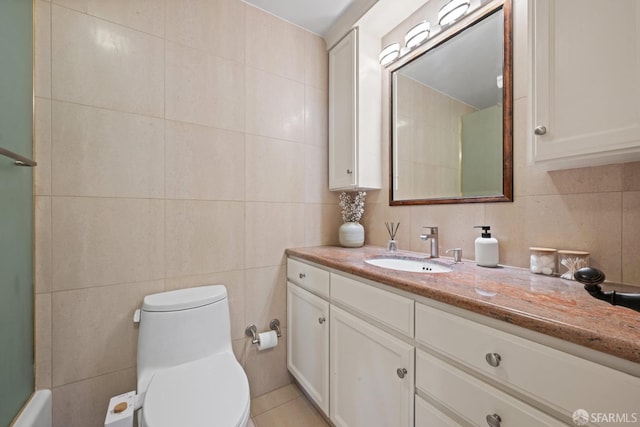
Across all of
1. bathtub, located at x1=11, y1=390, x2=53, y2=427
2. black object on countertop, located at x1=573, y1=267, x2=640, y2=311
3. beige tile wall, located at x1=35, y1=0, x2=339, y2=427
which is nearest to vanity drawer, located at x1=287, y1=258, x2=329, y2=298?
beige tile wall, located at x1=35, y1=0, x2=339, y2=427

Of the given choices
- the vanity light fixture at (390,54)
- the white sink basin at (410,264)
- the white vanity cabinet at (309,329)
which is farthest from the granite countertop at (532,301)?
the vanity light fixture at (390,54)

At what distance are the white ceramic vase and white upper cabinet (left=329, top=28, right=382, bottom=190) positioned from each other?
272 mm

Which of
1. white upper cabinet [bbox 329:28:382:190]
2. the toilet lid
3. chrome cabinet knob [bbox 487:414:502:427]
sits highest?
white upper cabinet [bbox 329:28:382:190]

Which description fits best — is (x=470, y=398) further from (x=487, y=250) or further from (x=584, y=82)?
(x=584, y=82)

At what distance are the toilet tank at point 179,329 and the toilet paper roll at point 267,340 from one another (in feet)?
0.86

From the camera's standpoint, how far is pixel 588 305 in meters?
0.64

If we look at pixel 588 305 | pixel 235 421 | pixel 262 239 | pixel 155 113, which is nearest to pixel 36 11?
pixel 155 113

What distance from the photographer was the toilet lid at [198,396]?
83 centimetres

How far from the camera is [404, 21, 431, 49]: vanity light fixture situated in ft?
4.61

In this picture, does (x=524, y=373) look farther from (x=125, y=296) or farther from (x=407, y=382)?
(x=125, y=296)

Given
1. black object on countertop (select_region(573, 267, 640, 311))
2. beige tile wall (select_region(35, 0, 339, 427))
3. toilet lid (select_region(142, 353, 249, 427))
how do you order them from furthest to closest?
1. beige tile wall (select_region(35, 0, 339, 427))
2. toilet lid (select_region(142, 353, 249, 427))
3. black object on countertop (select_region(573, 267, 640, 311))

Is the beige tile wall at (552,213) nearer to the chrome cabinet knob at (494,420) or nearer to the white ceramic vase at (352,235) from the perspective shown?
the white ceramic vase at (352,235)

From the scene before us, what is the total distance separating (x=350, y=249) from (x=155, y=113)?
4.47ft

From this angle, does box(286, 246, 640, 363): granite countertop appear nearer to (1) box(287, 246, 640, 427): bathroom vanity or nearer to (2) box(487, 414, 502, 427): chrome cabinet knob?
(1) box(287, 246, 640, 427): bathroom vanity
